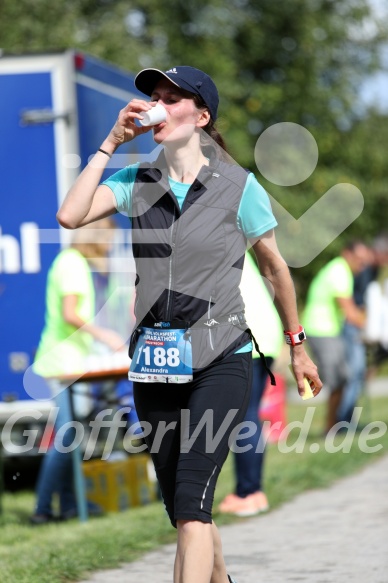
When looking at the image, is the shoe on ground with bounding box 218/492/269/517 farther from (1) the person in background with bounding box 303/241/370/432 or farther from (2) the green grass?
(1) the person in background with bounding box 303/241/370/432

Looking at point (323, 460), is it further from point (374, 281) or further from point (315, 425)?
point (374, 281)

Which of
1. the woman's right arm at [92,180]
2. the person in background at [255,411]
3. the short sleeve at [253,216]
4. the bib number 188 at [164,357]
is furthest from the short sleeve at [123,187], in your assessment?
the person in background at [255,411]

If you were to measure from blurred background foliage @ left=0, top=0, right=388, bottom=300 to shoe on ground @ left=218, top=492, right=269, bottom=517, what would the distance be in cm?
1361

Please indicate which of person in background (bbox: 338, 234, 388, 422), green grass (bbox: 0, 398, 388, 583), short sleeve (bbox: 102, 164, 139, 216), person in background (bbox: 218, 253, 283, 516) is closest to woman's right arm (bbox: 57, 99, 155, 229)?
short sleeve (bbox: 102, 164, 139, 216)

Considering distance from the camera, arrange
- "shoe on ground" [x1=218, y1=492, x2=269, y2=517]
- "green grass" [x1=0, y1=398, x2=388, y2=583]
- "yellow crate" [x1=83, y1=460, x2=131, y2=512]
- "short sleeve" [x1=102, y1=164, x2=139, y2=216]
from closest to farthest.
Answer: "short sleeve" [x1=102, y1=164, x2=139, y2=216], "green grass" [x1=0, y1=398, x2=388, y2=583], "shoe on ground" [x1=218, y1=492, x2=269, y2=517], "yellow crate" [x1=83, y1=460, x2=131, y2=512]

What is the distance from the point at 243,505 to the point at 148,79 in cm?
385

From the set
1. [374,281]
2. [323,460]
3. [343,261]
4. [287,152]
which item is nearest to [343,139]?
[374,281]

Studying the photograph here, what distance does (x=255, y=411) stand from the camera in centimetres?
752

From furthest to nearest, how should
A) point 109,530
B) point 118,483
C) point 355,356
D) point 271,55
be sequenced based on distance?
point 271,55 → point 355,356 → point 118,483 → point 109,530

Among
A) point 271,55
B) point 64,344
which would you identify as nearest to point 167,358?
point 64,344

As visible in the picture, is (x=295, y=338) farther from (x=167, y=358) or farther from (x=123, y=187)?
(x=123, y=187)

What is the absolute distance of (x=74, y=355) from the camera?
7.94 metres

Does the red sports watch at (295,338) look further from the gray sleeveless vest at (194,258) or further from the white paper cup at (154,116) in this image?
the white paper cup at (154,116)

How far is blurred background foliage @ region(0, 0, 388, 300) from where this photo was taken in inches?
818
